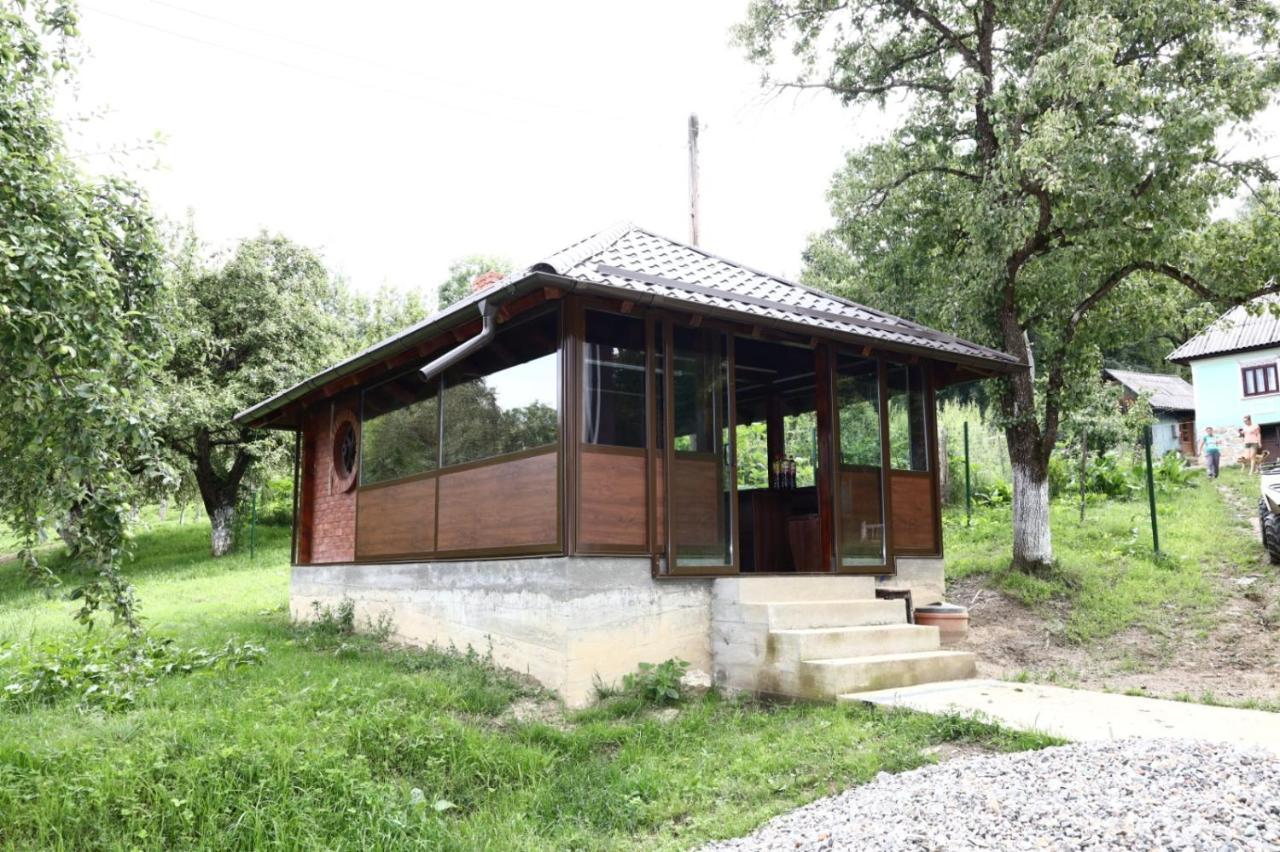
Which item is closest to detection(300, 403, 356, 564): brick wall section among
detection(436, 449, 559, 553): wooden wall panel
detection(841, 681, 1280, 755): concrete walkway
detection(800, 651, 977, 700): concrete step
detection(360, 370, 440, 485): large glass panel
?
detection(360, 370, 440, 485): large glass panel

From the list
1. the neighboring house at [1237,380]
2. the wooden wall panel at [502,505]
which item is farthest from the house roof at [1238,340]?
the wooden wall panel at [502,505]

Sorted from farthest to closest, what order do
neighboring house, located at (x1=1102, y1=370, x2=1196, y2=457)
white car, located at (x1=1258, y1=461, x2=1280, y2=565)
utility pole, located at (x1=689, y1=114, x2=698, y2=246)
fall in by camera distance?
neighboring house, located at (x1=1102, y1=370, x2=1196, y2=457)
utility pole, located at (x1=689, y1=114, x2=698, y2=246)
white car, located at (x1=1258, y1=461, x2=1280, y2=565)

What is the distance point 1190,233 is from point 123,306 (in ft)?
33.1

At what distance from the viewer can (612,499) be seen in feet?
22.0

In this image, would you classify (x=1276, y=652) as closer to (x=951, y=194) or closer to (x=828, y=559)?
(x=828, y=559)

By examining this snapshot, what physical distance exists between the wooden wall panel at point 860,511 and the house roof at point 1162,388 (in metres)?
25.0

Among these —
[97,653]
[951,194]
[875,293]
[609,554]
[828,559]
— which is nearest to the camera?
[609,554]

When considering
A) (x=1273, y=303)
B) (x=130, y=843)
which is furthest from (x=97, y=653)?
(x=1273, y=303)

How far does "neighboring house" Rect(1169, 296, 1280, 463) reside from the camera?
26.7 meters

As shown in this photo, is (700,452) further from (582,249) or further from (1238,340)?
(1238,340)

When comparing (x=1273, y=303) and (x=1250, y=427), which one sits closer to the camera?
(x=1273, y=303)

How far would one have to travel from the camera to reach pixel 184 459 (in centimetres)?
1919

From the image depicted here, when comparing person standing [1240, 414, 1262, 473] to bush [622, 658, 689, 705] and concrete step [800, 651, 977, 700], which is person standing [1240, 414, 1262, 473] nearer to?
concrete step [800, 651, 977, 700]

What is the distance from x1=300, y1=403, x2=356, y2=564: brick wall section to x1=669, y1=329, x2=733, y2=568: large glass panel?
14.5ft
